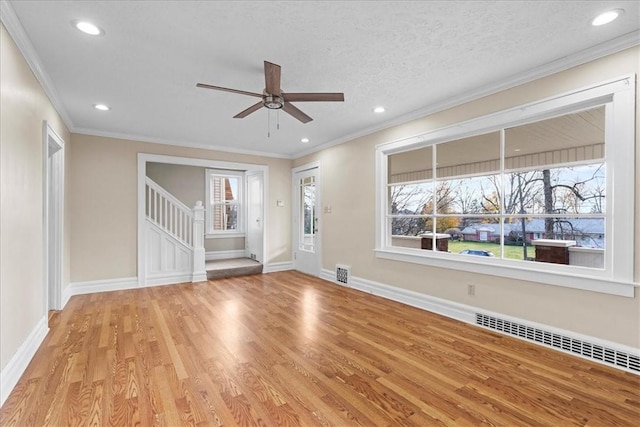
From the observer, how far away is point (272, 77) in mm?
2404

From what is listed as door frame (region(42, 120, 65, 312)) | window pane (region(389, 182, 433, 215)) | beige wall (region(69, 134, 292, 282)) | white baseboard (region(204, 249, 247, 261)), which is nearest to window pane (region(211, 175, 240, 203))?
white baseboard (region(204, 249, 247, 261))

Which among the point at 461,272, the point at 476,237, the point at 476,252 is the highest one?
the point at 476,237

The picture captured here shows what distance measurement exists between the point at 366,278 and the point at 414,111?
2593 mm

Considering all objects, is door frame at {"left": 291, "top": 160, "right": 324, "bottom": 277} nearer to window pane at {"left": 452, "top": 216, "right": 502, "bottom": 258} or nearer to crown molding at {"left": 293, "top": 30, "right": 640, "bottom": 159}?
crown molding at {"left": 293, "top": 30, "right": 640, "bottom": 159}

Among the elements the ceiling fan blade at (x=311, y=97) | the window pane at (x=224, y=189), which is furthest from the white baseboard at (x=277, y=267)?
the ceiling fan blade at (x=311, y=97)

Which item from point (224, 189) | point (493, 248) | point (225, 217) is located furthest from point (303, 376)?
point (224, 189)

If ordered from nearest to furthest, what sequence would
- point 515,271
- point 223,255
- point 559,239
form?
point 559,239 < point 515,271 < point 223,255

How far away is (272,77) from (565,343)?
11.3ft

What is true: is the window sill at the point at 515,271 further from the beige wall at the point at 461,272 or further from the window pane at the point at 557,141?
the window pane at the point at 557,141

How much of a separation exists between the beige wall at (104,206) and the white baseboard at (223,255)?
2225 millimetres

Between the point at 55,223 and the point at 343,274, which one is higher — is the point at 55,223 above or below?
above

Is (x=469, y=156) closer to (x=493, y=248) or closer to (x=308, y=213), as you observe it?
(x=493, y=248)

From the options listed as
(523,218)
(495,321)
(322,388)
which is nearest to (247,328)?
(322,388)

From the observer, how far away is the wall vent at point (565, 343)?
238cm
